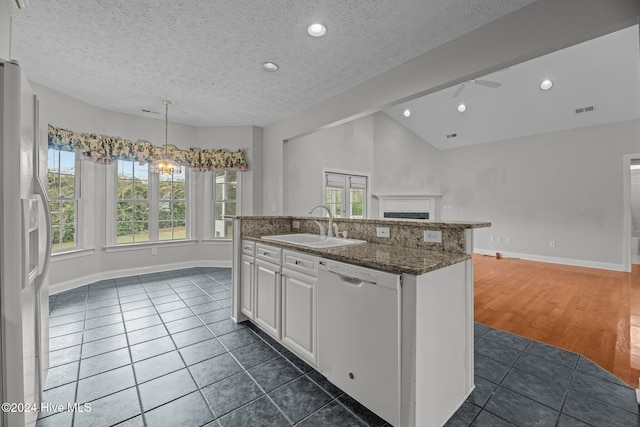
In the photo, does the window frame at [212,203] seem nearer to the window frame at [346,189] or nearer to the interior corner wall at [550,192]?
the window frame at [346,189]

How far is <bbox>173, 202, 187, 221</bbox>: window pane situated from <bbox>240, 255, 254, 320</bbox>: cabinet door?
117 inches

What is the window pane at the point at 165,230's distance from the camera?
4863mm

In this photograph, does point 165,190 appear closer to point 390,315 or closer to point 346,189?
point 346,189

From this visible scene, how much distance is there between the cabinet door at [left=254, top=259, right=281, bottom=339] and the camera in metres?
2.22

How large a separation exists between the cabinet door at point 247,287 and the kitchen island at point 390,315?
0.42 m

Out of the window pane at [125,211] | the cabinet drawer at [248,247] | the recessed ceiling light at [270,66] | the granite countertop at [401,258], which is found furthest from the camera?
the window pane at [125,211]

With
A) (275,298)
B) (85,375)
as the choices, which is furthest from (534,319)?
(85,375)

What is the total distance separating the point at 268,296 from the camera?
2336 mm

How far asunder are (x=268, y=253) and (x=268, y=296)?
0.37m

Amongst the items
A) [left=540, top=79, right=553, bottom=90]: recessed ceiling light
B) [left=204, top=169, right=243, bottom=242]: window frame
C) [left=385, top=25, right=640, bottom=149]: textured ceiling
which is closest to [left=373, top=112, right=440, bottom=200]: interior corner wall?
[left=385, top=25, right=640, bottom=149]: textured ceiling

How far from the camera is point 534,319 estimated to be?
292 centimetres

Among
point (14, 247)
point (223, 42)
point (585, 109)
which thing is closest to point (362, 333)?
point (14, 247)

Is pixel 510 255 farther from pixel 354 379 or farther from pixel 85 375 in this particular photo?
pixel 85 375

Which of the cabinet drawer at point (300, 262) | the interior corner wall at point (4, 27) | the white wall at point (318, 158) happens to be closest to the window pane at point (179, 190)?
the white wall at point (318, 158)
